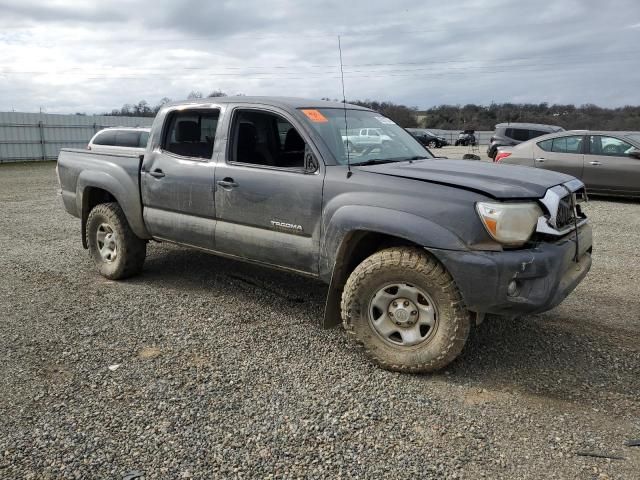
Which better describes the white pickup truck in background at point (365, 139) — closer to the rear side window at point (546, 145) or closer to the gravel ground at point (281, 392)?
the gravel ground at point (281, 392)

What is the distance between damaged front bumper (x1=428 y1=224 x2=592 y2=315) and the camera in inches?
127

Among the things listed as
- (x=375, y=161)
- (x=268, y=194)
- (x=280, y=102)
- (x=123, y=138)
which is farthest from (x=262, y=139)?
(x=123, y=138)

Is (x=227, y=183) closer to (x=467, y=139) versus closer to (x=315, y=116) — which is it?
(x=315, y=116)

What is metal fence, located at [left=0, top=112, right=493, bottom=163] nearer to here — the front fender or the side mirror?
the side mirror

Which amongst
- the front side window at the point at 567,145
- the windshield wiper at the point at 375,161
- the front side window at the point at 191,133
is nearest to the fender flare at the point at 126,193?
the front side window at the point at 191,133

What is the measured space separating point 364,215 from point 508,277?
3.31 ft

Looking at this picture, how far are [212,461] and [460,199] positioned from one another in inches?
81.7

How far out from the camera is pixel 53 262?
6.59m

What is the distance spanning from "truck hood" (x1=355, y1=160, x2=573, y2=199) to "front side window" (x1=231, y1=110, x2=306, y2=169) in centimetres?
93

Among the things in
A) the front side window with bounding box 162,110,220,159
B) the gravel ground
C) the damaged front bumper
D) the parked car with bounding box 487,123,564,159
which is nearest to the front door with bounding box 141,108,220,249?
the front side window with bounding box 162,110,220,159

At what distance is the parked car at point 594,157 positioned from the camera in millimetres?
10844

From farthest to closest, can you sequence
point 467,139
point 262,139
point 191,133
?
1. point 467,139
2. point 191,133
3. point 262,139

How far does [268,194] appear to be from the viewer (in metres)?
4.23

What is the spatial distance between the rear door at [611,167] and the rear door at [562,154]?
160mm
